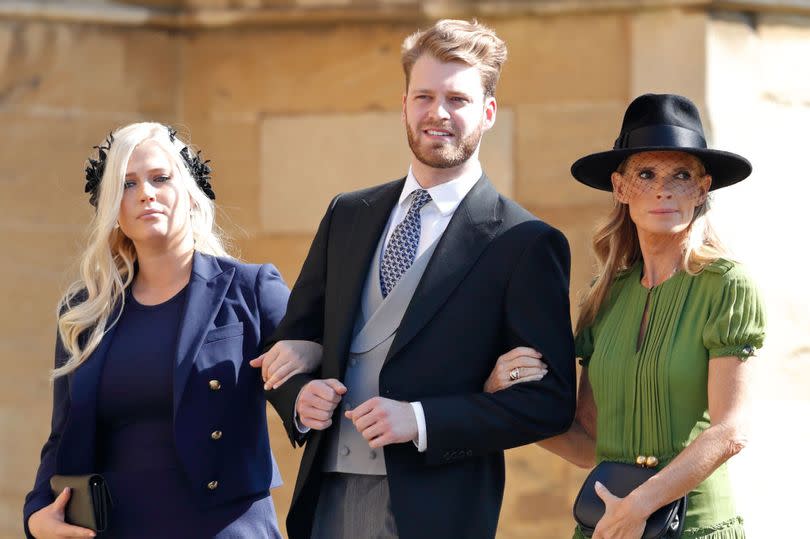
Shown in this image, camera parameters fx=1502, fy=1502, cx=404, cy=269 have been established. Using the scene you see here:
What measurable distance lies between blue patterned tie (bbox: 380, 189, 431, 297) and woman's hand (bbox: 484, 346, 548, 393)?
0.34 m

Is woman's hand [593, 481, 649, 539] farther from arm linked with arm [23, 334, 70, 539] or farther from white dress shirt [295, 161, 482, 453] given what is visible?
arm linked with arm [23, 334, 70, 539]

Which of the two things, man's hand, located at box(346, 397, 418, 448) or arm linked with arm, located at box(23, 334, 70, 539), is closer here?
man's hand, located at box(346, 397, 418, 448)

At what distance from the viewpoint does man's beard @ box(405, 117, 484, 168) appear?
12.0 feet

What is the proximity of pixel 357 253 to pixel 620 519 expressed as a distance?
912 millimetres

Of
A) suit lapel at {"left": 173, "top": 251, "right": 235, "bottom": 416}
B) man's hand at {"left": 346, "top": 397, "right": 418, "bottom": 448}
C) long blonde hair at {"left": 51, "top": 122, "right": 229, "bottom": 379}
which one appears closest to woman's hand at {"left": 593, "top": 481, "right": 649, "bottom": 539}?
man's hand at {"left": 346, "top": 397, "right": 418, "bottom": 448}

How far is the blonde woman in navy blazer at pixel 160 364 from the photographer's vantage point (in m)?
3.93

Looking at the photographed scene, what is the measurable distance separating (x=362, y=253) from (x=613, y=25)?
86.0 inches

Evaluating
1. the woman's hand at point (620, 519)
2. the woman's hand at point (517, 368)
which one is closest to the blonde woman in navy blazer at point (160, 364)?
the woman's hand at point (517, 368)

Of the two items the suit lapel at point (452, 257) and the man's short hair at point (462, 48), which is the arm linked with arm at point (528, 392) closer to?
the suit lapel at point (452, 257)

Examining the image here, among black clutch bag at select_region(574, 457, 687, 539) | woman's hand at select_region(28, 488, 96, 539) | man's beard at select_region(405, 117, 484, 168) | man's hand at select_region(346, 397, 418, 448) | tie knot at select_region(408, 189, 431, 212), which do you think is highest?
man's beard at select_region(405, 117, 484, 168)

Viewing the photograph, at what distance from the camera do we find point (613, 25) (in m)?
5.52

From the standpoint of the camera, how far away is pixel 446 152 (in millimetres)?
3656

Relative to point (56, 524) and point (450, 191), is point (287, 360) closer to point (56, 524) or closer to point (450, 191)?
point (450, 191)

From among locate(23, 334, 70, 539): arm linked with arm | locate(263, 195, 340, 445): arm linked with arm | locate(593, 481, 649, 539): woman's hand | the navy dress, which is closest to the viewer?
locate(593, 481, 649, 539): woman's hand
